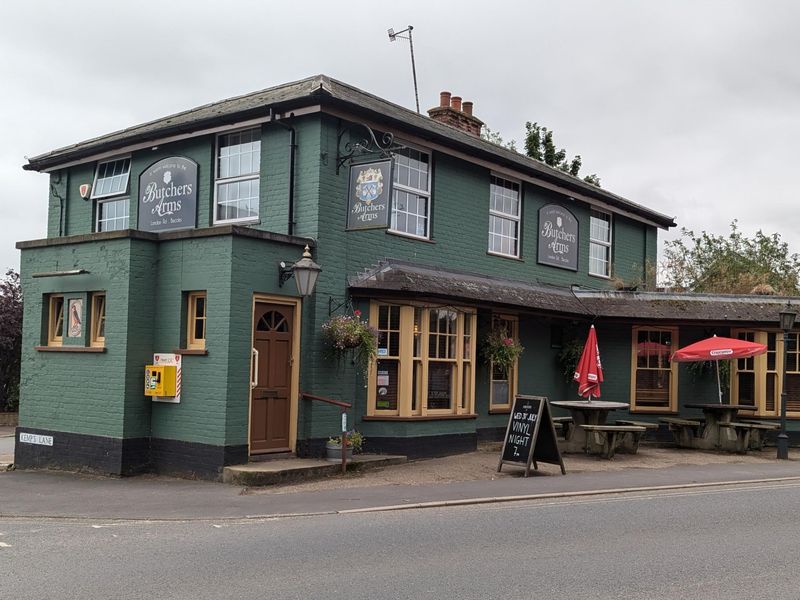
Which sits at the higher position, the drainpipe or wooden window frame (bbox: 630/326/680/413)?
the drainpipe

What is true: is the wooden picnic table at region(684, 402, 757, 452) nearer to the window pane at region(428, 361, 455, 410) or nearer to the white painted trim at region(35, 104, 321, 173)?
the window pane at region(428, 361, 455, 410)

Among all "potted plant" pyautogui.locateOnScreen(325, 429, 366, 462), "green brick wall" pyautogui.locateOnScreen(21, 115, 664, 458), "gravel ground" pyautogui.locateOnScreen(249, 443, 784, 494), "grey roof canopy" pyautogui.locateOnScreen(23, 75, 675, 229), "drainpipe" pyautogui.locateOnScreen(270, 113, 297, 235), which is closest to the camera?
"gravel ground" pyautogui.locateOnScreen(249, 443, 784, 494)

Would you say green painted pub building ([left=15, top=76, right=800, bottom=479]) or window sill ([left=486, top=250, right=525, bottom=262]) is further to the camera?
window sill ([left=486, top=250, right=525, bottom=262])

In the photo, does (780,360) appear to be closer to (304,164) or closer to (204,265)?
(304,164)

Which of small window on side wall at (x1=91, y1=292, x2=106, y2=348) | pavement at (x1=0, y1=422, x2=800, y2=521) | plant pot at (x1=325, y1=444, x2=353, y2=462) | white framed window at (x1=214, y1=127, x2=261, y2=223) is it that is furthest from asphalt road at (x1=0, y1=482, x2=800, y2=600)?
white framed window at (x1=214, y1=127, x2=261, y2=223)

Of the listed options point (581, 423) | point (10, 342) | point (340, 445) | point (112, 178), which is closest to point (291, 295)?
point (340, 445)

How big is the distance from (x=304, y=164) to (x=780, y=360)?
12.1 meters

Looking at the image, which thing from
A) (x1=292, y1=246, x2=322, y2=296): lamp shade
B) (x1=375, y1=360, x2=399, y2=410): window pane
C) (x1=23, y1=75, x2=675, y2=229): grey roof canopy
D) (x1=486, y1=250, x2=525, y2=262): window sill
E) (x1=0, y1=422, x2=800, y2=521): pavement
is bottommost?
(x1=0, y1=422, x2=800, y2=521): pavement

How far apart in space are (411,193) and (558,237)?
5.35m

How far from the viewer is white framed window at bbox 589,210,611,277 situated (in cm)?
2202

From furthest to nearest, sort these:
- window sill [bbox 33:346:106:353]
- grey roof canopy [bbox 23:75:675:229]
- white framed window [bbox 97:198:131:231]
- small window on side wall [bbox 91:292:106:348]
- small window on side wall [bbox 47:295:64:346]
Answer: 1. white framed window [bbox 97:198:131:231]
2. small window on side wall [bbox 47:295:64:346]
3. grey roof canopy [bbox 23:75:675:229]
4. small window on side wall [bbox 91:292:106:348]
5. window sill [bbox 33:346:106:353]

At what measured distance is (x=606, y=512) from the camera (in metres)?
10.6

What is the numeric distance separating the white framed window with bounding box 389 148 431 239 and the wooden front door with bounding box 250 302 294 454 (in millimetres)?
3346

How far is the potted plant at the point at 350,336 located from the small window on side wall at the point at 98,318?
12.0 ft
